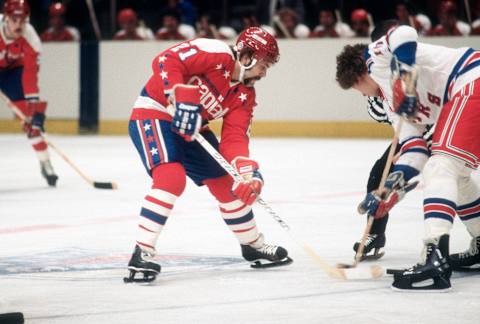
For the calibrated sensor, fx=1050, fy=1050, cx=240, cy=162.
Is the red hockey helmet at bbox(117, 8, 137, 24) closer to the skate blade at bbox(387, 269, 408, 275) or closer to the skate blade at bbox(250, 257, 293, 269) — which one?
the skate blade at bbox(250, 257, 293, 269)

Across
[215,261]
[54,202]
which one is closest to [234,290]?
[215,261]

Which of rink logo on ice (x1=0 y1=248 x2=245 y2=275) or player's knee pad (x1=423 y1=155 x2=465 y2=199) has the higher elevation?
player's knee pad (x1=423 y1=155 x2=465 y2=199)

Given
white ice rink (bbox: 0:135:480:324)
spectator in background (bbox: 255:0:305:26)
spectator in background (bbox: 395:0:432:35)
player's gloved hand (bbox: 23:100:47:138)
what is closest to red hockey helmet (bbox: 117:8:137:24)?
spectator in background (bbox: 255:0:305:26)

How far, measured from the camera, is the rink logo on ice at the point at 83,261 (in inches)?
160

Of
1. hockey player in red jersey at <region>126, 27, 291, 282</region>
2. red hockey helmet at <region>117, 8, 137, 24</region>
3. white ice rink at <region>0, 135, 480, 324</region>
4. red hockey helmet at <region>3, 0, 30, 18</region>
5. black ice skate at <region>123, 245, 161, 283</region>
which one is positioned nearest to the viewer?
white ice rink at <region>0, 135, 480, 324</region>

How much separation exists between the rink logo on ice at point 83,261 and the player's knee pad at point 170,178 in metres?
0.42

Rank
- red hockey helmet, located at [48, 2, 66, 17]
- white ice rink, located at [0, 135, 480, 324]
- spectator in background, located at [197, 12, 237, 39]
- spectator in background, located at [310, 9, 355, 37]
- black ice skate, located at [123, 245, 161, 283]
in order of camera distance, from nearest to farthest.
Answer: white ice rink, located at [0, 135, 480, 324], black ice skate, located at [123, 245, 161, 283], spectator in background, located at [310, 9, 355, 37], spectator in background, located at [197, 12, 237, 39], red hockey helmet, located at [48, 2, 66, 17]

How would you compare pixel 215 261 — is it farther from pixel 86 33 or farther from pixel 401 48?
pixel 86 33

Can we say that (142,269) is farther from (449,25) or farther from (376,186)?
(449,25)

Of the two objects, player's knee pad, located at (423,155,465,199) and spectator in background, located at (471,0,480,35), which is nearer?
player's knee pad, located at (423,155,465,199)

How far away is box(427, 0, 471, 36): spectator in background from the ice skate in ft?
29.1

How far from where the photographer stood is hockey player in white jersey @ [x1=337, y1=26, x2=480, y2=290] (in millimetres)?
3609

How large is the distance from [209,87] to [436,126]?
0.88 meters

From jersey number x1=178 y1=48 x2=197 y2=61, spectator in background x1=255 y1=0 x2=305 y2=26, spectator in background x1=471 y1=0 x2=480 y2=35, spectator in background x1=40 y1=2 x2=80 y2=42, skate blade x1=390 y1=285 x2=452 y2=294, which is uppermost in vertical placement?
jersey number x1=178 y1=48 x2=197 y2=61
